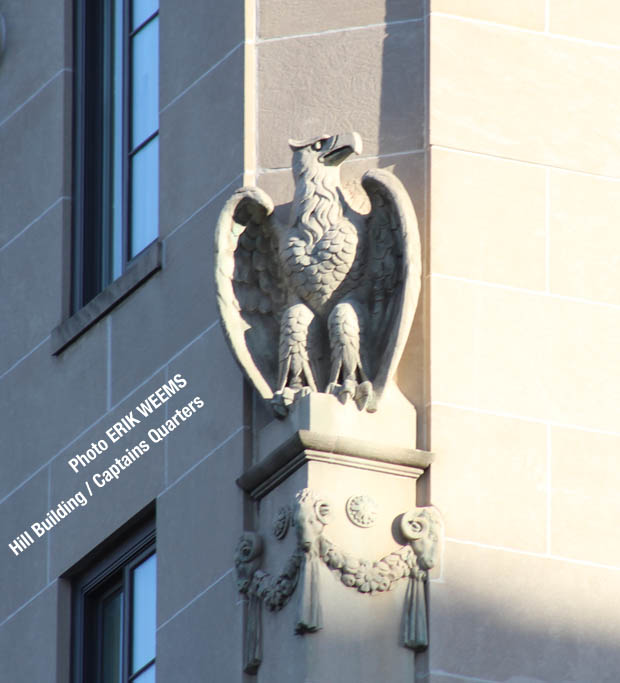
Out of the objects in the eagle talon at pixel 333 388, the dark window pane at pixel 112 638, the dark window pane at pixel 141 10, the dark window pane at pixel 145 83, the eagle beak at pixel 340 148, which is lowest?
the dark window pane at pixel 112 638

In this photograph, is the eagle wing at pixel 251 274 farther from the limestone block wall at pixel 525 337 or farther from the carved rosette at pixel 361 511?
the carved rosette at pixel 361 511

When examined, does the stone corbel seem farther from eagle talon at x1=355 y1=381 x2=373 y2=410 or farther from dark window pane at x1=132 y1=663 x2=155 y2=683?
dark window pane at x1=132 y1=663 x2=155 y2=683

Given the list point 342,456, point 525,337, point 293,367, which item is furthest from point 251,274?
point 525,337

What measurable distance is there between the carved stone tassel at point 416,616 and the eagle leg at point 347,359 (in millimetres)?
956

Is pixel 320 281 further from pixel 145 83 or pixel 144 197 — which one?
pixel 145 83

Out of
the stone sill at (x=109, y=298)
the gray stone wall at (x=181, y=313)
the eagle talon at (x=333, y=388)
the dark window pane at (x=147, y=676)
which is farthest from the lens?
the stone sill at (x=109, y=298)

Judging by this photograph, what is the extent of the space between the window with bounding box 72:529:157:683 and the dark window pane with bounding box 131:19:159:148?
259 centimetres

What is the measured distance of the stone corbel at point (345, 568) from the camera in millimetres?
16469

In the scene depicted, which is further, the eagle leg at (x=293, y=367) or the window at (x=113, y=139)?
the window at (x=113, y=139)

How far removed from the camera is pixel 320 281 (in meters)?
17.2

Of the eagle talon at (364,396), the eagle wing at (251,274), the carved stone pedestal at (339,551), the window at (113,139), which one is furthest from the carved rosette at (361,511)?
the window at (113,139)

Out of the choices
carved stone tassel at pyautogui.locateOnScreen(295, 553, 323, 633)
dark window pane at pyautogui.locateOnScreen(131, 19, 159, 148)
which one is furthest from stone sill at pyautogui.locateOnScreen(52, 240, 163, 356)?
carved stone tassel at pyautogui.locateOnScreen(295, 553, 323, 633)

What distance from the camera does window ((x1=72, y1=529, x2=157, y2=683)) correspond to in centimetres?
1844

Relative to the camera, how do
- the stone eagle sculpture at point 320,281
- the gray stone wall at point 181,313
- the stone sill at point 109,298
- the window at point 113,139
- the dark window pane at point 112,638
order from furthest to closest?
the window at point 113,139, the stone sill at point 109,298, the dark window pane at point 112,638, the gray stone wall at point 181,313, the stone eagle sculpture at point 320,281
